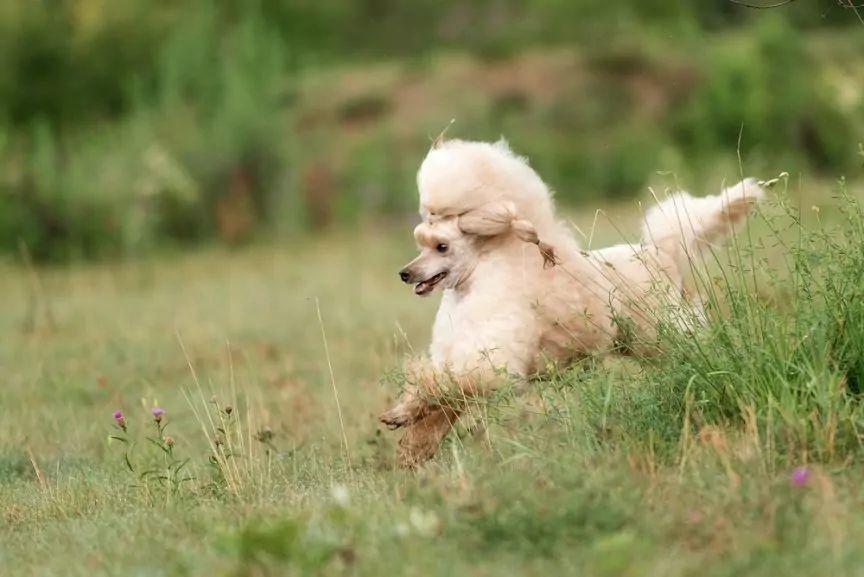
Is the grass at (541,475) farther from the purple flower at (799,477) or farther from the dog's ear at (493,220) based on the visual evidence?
the dog's ear at (493,220)

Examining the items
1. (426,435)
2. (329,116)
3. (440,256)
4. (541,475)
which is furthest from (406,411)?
(329,116)

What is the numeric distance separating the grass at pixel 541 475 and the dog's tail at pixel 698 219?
1.53ft

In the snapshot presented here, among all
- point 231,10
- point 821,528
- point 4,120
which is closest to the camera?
point 821,528

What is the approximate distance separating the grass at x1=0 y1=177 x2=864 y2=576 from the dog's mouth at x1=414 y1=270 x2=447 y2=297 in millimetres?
379

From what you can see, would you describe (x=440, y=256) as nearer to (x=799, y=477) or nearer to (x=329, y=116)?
(x=799, y=477)

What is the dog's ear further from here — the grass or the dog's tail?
the dog's tail

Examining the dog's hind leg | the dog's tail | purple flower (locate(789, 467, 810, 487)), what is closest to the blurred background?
the dog's tail

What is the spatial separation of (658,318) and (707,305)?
200 mm

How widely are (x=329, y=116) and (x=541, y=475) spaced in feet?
70.2

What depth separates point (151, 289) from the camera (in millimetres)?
14938

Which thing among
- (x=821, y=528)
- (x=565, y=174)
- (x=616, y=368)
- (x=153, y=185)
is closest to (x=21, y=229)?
(x=153, y=185)

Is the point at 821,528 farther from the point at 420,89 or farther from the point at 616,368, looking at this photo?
the point at 420,89

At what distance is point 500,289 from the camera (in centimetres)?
546

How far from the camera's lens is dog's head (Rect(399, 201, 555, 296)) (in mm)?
5508
